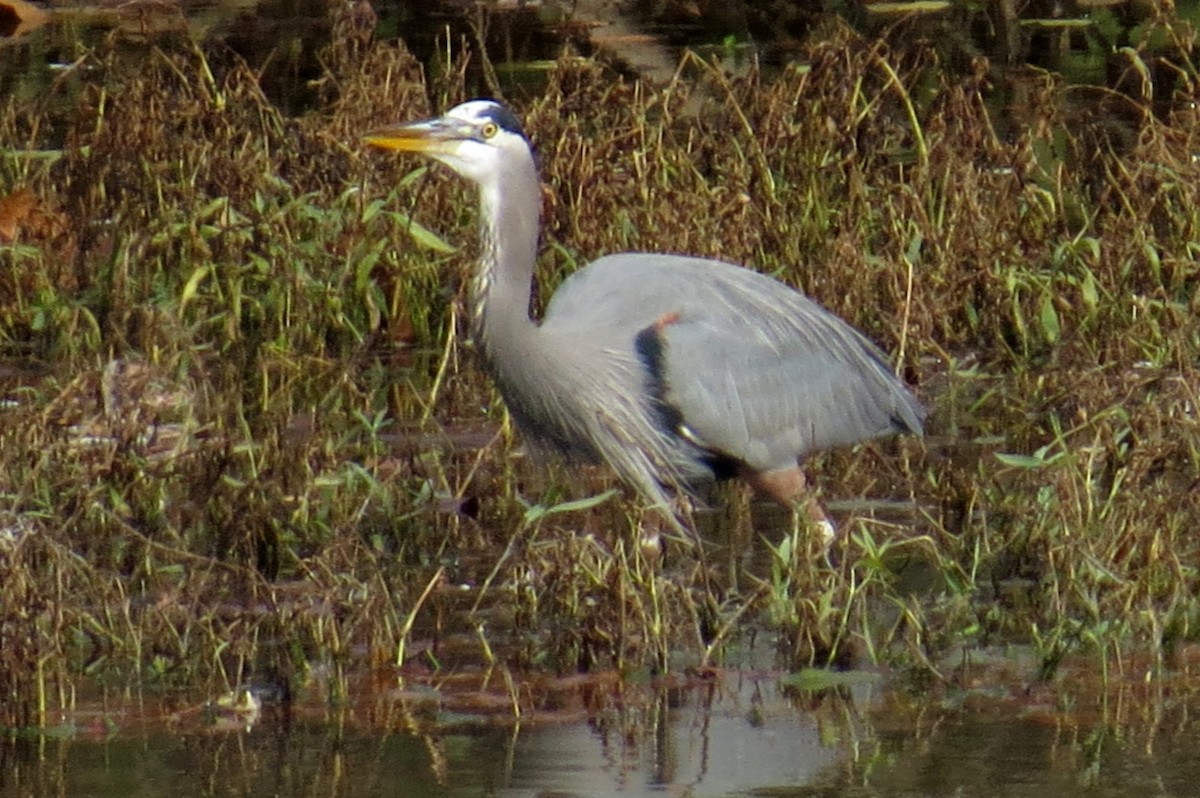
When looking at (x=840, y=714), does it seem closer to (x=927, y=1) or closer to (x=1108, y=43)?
(x=1108, y=43)

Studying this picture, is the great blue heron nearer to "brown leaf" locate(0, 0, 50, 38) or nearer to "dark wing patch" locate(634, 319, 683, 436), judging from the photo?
"dark wing patch" locate(634, 319, 683, 436)

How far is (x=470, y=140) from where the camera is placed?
6.17m

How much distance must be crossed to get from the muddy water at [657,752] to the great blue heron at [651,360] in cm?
134

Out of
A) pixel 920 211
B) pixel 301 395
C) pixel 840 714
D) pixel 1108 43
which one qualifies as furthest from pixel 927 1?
pixel 840 714

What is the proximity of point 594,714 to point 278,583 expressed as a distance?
47.1 inches

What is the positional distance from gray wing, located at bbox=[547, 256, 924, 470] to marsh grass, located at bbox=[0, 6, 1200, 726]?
236 millimetres

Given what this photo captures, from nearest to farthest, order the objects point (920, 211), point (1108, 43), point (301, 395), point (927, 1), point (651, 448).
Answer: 1. point (651, 448)
2. point (301, 395)
3. point (920, 211)
4. point (1108, 43)
5. point (927, 1)

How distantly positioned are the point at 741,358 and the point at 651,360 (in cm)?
24

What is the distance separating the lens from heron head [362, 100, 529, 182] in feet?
20.2

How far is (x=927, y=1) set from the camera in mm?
13492

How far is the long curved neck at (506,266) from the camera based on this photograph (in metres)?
6.19

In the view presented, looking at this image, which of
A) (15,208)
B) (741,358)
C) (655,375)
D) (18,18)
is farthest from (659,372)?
(18,18)

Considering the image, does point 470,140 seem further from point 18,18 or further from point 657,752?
point 18,18

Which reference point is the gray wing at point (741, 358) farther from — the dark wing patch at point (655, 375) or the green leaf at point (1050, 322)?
the green leaf at point (1050, 322)
